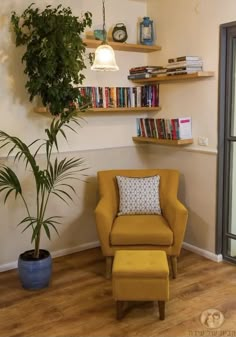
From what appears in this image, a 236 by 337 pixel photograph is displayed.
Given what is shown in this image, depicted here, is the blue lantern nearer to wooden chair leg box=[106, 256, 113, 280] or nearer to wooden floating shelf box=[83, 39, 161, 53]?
wooden floating shelf box=[83, 39, 161, 53]

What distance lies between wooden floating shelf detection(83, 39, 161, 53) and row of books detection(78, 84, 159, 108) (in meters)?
0.39

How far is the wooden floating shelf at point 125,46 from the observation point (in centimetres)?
362

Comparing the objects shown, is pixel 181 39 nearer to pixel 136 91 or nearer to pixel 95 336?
pixel 136 91

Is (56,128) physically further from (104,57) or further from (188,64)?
(188,64)

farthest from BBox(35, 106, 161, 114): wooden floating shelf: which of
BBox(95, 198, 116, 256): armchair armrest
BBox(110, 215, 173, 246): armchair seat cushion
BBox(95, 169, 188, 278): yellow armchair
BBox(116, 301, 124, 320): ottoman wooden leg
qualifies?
BBox(116, 301, 124, 320): ottoman wooden leg

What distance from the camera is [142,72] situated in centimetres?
397

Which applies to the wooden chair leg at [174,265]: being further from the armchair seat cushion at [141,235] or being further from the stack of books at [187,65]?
the stack of books at [187,65]

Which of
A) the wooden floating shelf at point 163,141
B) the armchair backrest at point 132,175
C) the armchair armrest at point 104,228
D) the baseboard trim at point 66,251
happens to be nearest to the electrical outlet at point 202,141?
the wooden floating shelf at point 163,141

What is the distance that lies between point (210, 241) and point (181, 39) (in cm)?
204

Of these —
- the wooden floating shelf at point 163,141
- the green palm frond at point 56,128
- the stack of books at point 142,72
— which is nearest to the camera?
the green palm frond at point 56,128

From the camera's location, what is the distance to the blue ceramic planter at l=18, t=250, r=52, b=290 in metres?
3.03

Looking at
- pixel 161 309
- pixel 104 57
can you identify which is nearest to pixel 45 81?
pixel 104 57

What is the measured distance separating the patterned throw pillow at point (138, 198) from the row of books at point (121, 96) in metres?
0.86

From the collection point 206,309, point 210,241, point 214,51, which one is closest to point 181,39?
point 214,51
